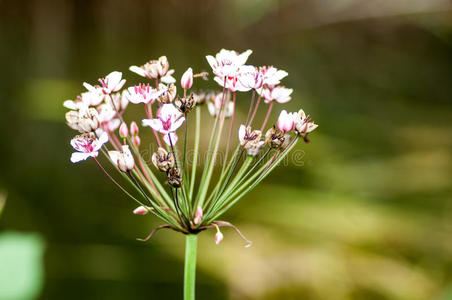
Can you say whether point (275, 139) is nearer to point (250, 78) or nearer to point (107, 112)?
point (250, 78)

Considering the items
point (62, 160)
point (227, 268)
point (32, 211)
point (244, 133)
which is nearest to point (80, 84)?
point (62, 160)

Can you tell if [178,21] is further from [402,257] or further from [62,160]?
[402,257]

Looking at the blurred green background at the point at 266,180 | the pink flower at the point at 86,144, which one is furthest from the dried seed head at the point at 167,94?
the blurred green background at the point at 266,180

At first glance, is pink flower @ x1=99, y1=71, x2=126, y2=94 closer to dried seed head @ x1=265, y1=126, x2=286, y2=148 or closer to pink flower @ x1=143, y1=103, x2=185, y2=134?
pink flower @ x1=143, y1=103, x2=185, y2=134

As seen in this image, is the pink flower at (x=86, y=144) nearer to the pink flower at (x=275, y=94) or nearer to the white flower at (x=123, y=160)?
the white flower at (x=123, y=160)

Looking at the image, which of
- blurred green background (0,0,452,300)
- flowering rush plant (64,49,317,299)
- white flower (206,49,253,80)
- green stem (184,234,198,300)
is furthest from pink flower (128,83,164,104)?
blurred green background (0,0,452,300)

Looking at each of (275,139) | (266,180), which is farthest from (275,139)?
(266,180)

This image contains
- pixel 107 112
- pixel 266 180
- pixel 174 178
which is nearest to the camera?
pixel 174 178
